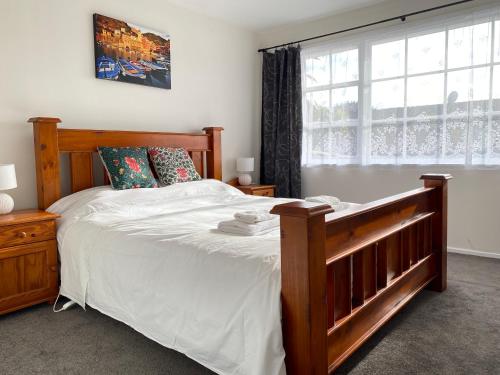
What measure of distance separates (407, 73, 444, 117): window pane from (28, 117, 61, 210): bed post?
3053 millimetres

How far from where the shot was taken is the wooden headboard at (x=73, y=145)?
8.94ft

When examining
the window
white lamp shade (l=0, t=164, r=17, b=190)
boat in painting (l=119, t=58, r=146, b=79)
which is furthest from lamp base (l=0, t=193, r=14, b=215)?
the window

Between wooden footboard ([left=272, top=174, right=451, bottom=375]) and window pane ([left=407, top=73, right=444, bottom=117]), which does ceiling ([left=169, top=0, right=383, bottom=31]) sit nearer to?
window pane ([left=407, top=73, right=444, bottom=117])

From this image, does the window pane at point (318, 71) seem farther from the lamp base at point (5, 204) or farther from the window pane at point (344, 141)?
the lamp base at point (5, 204)

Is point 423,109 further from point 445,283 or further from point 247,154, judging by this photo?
point 247,154

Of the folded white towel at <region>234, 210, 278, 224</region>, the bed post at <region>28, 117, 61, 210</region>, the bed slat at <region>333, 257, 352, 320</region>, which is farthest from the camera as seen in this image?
the bed post at <region>28, 117, 61, 210</region>

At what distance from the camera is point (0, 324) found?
225 centimetres

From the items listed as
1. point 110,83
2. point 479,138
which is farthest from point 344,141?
point 110,83

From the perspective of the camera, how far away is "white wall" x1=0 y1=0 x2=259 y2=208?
274cm

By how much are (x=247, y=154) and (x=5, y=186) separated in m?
2.74

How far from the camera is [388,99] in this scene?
3734 millimetres

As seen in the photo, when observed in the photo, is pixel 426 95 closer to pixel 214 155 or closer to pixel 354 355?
pixel 214 155

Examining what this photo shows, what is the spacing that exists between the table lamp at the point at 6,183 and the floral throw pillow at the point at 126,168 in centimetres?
65

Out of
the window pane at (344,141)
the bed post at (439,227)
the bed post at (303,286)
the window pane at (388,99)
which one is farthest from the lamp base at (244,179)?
the bed post at (303,286)
